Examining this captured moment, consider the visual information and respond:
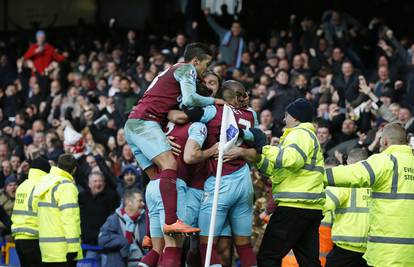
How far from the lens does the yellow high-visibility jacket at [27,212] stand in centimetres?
1401

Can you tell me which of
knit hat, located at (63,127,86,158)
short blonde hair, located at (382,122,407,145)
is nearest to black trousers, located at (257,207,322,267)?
short blonde hair, located at (382,122,407,145)

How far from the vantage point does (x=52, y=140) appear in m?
18.5

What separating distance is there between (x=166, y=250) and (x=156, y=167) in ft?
3.02

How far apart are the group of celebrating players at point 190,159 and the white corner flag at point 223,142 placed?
11.4 inches

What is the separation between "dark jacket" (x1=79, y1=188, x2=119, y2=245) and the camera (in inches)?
635

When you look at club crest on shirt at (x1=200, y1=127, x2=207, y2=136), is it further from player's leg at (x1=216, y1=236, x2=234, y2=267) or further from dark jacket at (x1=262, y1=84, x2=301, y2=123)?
dark jacket at (x1=262, y1=84, x2=301, y2=123)

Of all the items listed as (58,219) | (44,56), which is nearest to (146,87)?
(44,56)

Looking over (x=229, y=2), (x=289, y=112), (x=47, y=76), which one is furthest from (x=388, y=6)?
(x=289, y=112)

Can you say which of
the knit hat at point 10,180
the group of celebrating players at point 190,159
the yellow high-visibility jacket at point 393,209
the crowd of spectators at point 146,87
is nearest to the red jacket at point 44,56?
the crowd of spectators at point 146,87

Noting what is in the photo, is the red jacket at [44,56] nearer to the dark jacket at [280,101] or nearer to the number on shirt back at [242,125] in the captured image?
the dark jacket at [280,101]

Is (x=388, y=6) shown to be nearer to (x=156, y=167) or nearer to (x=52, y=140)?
(x=52, y=140)

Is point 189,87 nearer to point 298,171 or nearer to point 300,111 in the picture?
point 300,111

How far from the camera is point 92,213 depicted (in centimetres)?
1622

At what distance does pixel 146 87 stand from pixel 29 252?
6.92 meters
